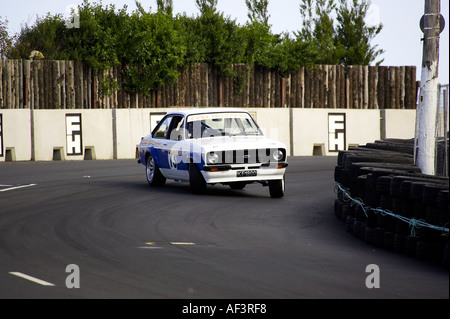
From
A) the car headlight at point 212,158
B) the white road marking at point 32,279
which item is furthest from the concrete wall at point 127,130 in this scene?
the white road marking at point 32,279

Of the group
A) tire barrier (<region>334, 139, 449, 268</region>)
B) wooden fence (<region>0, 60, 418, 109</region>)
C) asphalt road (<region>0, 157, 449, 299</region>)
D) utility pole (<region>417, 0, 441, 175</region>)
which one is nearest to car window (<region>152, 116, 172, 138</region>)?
asphalt road (<region>0, 157, 449, 299</region>)

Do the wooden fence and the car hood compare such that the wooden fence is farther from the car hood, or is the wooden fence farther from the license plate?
the license plate

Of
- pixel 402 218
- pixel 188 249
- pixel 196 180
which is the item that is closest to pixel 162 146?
pixel 196 180

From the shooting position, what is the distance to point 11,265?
329 inches

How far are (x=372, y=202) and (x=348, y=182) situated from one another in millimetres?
2258

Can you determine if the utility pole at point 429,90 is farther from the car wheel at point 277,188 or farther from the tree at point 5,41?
the tree at point 5,41

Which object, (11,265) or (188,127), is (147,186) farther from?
(11,265)

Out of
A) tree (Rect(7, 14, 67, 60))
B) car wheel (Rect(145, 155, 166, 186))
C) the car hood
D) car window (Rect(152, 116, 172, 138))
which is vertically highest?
tree (Rect(7, 14, 67, 60))

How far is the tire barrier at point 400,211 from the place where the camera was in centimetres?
883

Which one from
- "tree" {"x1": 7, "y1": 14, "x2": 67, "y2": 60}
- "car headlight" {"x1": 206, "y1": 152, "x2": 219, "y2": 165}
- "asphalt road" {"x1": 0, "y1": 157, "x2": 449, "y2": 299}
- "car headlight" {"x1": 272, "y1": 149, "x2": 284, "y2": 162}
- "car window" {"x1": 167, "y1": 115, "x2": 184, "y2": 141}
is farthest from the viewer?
"tree" {"x1": 7, "y1": 14, "x2": 67, "y2": 60}

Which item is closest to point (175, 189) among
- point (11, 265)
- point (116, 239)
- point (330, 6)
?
point (116, 239)

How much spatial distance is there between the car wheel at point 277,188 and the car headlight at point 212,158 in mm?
1237

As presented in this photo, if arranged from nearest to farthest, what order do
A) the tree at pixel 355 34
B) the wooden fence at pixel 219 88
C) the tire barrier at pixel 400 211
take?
the tire barrier at pixel 400 211 < the wooden fence at pixel 219 88 < the tree at pixel 355 34

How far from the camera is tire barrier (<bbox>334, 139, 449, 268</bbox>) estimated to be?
29.0 ft
